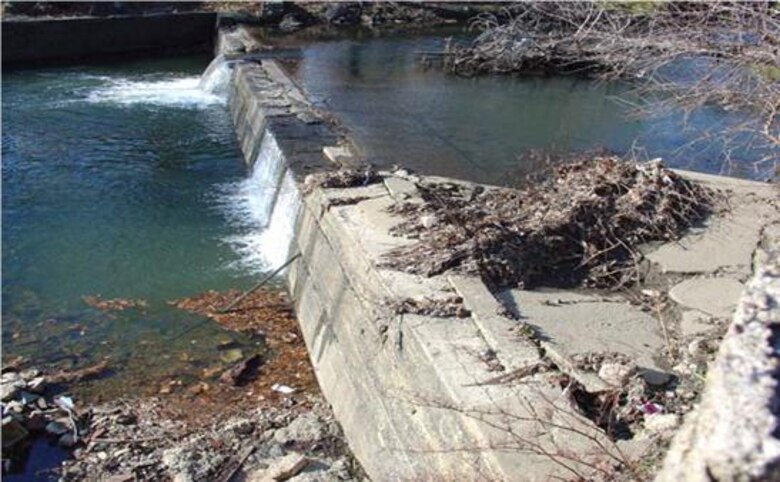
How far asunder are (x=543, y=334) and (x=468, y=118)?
6606 mm

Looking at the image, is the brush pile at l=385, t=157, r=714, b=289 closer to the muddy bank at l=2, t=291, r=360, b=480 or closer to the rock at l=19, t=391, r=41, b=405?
the muddy bank at l=2, t=291, r=360, b=480

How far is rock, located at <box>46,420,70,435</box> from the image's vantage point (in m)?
6.00

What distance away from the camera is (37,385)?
21.3 ft

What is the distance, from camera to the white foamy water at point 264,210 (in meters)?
8.81

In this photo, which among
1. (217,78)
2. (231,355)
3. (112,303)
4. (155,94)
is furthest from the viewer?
(217,78)

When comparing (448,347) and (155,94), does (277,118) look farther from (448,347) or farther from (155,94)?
(448,347)

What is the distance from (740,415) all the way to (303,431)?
4654 millimetres

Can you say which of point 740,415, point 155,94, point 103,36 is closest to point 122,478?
point 740,415

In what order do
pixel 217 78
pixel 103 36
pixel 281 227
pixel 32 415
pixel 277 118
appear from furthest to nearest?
pixel 103 36 → pixel 217 78 → pixel 277 118 → pixel 281 227 → pixel 32 415

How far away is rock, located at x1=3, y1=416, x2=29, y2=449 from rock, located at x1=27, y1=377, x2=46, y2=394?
51cm

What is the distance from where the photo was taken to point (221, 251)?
29.7ft

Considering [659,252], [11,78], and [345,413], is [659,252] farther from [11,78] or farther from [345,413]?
[11,78]

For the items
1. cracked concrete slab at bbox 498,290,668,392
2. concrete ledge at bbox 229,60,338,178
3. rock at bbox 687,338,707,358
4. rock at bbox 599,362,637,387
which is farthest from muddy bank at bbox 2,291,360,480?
concrete ledge at bbox 229,60,338,178

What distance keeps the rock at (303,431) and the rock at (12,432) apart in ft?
6.14
